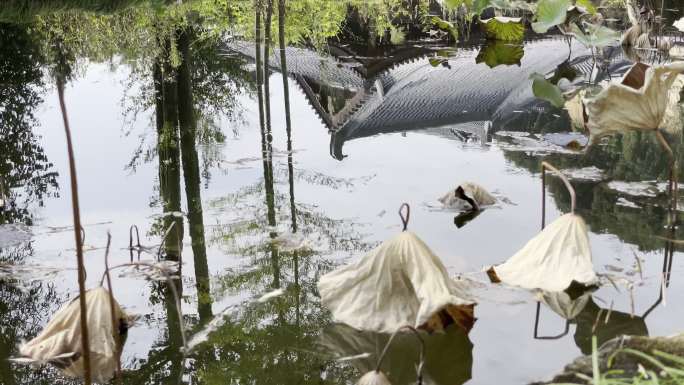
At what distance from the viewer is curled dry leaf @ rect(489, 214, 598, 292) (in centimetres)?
269

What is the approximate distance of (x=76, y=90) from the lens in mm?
7184

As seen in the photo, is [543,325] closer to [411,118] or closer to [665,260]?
[665,260]

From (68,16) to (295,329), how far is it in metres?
7.01

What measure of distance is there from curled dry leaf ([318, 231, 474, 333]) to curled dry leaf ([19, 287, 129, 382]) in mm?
713

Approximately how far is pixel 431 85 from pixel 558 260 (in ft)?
18.5

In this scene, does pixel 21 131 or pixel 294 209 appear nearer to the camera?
pixel 294 209

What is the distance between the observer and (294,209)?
3963mm

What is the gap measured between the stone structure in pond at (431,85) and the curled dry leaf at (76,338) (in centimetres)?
289

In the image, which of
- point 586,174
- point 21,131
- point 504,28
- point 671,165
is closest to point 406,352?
point 671,165

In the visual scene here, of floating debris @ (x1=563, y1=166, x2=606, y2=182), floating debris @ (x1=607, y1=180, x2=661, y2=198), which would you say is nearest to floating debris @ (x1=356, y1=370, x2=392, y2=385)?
floating debris @ (x1=607, y1=180, x2=661, y2=198)

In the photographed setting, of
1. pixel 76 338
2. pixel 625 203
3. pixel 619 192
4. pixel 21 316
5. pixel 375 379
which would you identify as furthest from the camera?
pixel 619 192

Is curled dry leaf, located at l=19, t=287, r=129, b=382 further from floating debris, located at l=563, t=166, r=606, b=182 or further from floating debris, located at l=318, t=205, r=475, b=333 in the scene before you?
floating debris, located at l=563, t=166, r=606, b=182

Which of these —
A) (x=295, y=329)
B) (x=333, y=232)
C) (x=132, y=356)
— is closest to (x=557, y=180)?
(x=333, y=232)

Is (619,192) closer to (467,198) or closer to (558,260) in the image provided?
(467,198)
